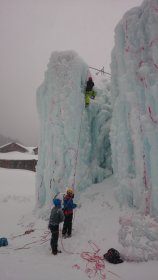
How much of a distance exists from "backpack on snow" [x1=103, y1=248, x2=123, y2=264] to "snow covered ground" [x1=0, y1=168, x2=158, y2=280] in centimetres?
11

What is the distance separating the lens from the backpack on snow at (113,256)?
5.76 meters

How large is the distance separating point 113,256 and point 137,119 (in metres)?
4.26

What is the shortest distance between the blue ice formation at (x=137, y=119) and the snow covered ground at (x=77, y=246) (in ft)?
2.29

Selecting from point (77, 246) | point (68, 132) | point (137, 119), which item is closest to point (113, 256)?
point (77, 246)

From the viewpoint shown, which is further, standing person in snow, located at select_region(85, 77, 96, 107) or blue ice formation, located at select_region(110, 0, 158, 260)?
standing person in snow, located at select_region(85, 77, 96, 107)

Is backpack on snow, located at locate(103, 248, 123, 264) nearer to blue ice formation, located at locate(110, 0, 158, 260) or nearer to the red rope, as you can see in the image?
the red rope

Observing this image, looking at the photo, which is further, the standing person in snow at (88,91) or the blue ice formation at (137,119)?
the standing person in snow at (88,91)

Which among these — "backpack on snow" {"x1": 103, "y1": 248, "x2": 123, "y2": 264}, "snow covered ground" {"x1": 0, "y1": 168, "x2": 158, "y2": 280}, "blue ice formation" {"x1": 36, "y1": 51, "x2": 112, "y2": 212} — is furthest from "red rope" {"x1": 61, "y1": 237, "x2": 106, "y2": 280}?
"blue ice formation" {"x1": 36, "y1": 51, "x2": 112, "y2": 212}

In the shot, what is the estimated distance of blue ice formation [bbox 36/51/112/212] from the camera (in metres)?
10.5

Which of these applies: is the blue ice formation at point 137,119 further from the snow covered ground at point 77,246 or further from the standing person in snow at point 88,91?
the standing person in snow at point 88,91

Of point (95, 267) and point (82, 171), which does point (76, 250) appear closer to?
point (95, 267)

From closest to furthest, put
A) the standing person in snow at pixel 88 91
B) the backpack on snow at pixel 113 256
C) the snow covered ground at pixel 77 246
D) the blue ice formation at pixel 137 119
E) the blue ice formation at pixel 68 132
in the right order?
1. the snow covered ground at pixel 77 246
2. the backpack on snow at pixel 113 256
3. the blue ice formation at pixel 137 119
4. the blue ice formation at pixel 68 132
5. the standing person in snow at pixel 88 91

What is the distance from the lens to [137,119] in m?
8.09

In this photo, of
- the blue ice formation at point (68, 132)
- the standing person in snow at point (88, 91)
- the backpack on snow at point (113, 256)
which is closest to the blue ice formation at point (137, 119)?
the backpack on snow at point (113, 256)
